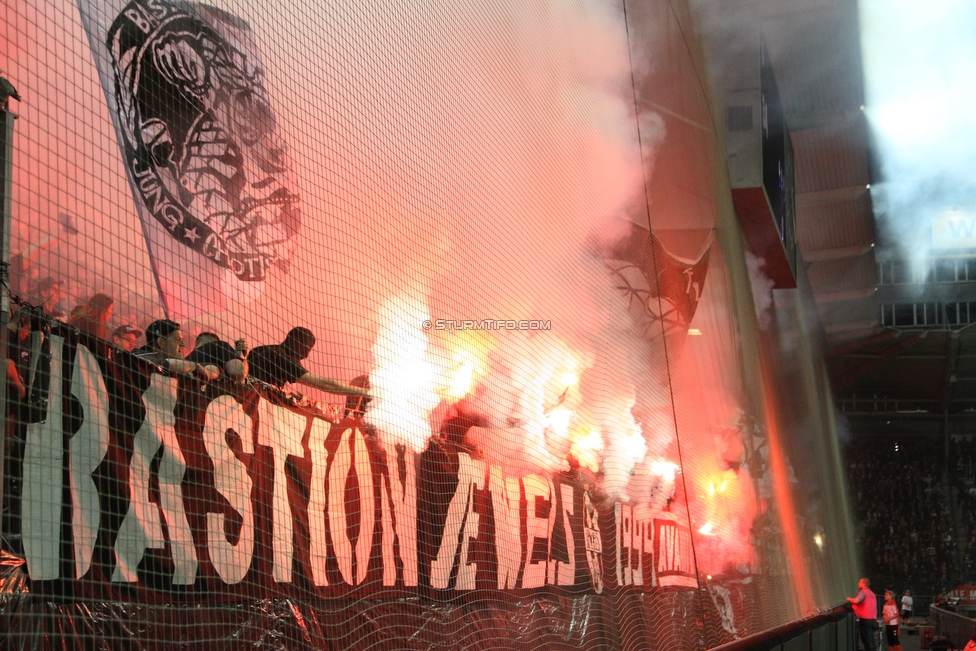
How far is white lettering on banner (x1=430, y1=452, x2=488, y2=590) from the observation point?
4.30 meters

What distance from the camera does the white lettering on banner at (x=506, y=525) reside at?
15.6ft

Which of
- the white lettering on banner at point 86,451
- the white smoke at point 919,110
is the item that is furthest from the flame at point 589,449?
the white smoke at point 919,110

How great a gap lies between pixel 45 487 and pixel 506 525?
272cm

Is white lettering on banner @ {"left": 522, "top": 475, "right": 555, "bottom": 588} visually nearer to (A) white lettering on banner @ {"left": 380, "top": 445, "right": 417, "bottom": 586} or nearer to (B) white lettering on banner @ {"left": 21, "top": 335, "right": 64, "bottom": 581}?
(A) white lettering on banner @ {"left": 380, "top": 445, "right": 417, "bottom": 586}

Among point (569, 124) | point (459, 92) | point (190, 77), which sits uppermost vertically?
point (569, 124)

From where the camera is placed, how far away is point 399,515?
4.13m

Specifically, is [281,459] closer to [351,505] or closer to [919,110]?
[351,505]

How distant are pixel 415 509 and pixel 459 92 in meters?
2.59

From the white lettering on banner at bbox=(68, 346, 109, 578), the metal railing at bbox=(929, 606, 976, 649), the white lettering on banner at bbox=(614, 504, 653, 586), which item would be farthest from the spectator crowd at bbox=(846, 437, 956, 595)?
the white lettering on banner at bbox=(68, 346, 109, 578)

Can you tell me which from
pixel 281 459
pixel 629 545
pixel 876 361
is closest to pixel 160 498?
pixel 281 459

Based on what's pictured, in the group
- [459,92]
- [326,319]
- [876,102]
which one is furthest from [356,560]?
[876,102]

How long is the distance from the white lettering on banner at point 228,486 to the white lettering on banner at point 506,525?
177 centimetres

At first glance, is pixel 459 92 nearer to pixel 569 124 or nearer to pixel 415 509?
pixel 569 124

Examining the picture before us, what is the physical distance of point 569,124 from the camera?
7070 mm
